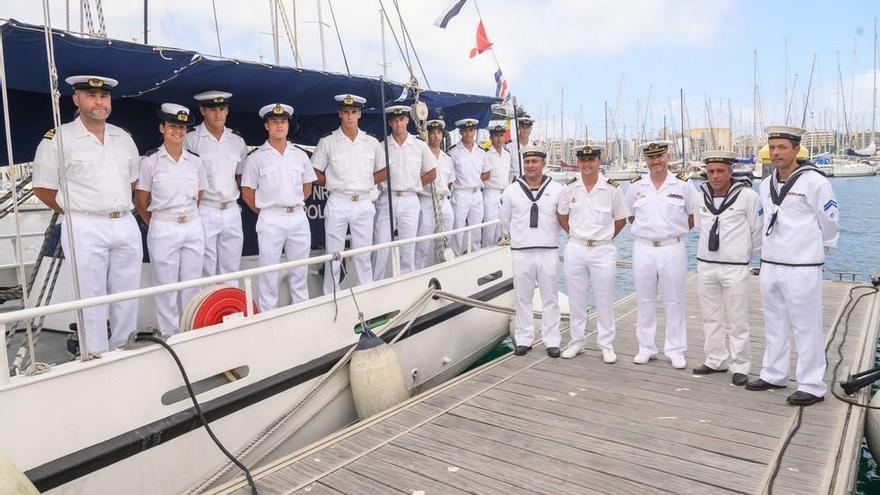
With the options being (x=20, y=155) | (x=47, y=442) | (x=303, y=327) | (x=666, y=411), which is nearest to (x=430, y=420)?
(x=303, y=327)

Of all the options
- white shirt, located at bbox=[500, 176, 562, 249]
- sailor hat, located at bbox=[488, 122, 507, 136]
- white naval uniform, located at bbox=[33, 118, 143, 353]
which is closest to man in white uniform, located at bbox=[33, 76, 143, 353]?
white naval uniform, located at bbox=[33, 118, 143, 353]

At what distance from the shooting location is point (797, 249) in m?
4.19

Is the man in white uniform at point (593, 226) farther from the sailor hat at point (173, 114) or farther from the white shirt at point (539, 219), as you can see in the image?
the sailor hat at point (173, 114)

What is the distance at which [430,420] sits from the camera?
14.5ft

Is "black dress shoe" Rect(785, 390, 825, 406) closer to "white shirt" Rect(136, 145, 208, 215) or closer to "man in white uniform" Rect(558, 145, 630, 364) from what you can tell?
"man in white uniform" Rect(558, 145, 630, 364)

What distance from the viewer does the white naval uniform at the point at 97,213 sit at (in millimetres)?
4105

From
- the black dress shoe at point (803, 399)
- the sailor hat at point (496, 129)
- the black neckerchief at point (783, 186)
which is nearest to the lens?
the black neckerchief at point (783, 186)

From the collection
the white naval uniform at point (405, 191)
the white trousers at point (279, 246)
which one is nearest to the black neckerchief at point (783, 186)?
the white naval uniform at point (405, 191)

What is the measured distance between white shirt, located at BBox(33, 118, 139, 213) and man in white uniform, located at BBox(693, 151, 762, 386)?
430 centimetres

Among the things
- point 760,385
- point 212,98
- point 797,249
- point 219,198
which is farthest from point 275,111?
point 760,385

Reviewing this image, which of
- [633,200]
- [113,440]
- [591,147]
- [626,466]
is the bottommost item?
[626,466]

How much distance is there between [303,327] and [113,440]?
1589 mm

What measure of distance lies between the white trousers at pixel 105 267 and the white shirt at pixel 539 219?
3.09m

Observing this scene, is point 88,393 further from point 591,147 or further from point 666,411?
point 591,147
